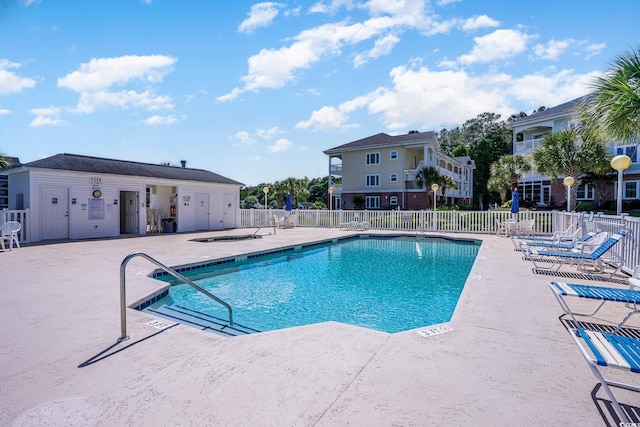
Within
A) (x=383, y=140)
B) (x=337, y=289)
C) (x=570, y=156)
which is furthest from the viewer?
(x=383, y=140)

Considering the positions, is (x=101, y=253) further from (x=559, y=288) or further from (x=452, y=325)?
(x=559, y=288)

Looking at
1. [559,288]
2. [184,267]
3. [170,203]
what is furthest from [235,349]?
[170,203]

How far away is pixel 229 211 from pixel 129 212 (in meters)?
5.38

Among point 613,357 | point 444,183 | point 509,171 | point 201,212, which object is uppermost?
point 509,171

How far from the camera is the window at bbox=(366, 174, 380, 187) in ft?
101

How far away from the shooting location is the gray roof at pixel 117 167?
1337 cm

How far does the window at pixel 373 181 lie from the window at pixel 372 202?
46.4 inches

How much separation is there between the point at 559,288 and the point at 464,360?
1.78 m

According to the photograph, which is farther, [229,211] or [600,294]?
[229,211]

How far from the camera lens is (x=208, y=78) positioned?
47.6 ft

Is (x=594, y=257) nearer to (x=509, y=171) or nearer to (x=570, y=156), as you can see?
(x=570, y=156)

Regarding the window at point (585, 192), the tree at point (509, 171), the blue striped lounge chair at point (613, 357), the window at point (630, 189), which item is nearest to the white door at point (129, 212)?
the blue striped lounge chair at point (613, 357)

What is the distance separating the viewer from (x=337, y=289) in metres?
7.24

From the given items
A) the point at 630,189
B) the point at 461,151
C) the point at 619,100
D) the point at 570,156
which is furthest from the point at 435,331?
the point at 461,151
